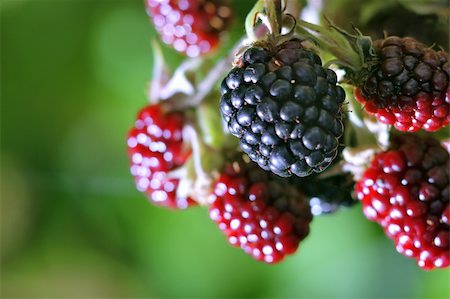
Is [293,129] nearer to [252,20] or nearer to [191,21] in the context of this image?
[252,20]

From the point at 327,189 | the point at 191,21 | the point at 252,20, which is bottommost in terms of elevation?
the point at 327,189

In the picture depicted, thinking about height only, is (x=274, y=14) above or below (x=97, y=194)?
above

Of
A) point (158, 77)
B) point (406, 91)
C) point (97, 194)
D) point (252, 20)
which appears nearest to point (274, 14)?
point (252, 20)

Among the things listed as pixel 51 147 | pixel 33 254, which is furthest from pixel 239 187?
pixel 33 254

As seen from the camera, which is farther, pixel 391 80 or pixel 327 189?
pixel 327 189

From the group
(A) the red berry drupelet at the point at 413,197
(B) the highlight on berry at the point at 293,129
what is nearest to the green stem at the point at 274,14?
(B) the highlight on berry at the point at 293,129

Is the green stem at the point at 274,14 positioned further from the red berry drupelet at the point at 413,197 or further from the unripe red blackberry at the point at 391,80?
the red berry drupelet at the point at 413,197

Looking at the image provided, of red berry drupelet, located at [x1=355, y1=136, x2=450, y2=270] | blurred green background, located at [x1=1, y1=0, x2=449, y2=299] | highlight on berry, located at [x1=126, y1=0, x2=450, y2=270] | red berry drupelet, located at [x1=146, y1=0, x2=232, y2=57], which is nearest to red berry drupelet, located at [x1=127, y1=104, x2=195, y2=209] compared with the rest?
highlight on berry, located at [x1=126, y1=0, x2=450, y2=270]

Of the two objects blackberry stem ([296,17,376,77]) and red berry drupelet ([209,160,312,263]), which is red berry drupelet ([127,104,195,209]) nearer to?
red berry drupelet ([209,160,312,263])
